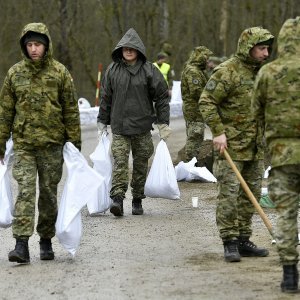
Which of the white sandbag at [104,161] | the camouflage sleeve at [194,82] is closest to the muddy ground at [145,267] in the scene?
the white sandbag at [104,161]

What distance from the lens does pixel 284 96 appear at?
763 cm

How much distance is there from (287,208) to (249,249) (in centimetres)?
174

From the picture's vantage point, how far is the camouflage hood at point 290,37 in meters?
7.52

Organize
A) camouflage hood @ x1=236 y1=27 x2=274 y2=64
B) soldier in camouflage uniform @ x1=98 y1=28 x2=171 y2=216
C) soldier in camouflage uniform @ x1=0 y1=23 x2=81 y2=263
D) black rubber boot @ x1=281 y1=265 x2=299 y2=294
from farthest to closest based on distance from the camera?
soldier in camouflage uniform @ x1=98 y1=28 x2=171 y2=216, soldier in camouflage uniform @ x1=0 y1=23 x2=81 y2=263, camouflage hood @ x1=236 y1=27 x2=274 y2=64, black rubber boot @ x1=281 y1=265 x2=299 y2=294

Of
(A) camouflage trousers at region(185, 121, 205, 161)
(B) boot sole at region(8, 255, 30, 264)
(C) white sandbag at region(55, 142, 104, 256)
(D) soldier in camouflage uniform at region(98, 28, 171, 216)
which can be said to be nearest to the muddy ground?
(B) boot sole at region(8, 255, 30, 264)

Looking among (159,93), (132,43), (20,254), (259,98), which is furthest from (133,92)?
(259,98)

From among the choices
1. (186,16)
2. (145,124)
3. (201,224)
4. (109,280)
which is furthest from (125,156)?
(186,16)

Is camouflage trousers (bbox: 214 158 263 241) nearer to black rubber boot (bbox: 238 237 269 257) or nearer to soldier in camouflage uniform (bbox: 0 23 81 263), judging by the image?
black rubber boot (bbox: 238 237 269 257)

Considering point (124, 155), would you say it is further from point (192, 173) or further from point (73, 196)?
point (192, 173)

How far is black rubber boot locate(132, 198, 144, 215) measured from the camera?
12266 mm

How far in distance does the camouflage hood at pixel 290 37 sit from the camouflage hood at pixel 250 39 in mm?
1265

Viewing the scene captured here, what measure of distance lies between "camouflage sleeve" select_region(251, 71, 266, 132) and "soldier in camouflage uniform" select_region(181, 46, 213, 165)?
24.3ft

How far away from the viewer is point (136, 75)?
1203 cm

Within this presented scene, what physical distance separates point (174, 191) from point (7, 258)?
11.3ft
